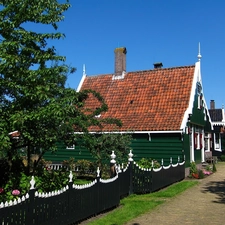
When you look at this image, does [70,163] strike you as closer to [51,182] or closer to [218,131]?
[51,182]

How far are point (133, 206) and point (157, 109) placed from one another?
10.9 meters

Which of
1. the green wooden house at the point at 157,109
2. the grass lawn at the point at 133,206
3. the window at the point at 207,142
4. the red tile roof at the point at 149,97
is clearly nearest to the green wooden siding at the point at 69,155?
the green wooden house at the point at 157,109

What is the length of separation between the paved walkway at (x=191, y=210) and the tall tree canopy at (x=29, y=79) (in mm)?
3430

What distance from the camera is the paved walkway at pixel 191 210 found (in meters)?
8.54

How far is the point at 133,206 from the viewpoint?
33.8 ft

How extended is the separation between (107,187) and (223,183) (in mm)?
8459

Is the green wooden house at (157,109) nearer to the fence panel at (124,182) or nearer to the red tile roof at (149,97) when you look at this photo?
the red tile roof at (149,97)

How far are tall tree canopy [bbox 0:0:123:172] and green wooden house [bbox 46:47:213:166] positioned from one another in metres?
9.36

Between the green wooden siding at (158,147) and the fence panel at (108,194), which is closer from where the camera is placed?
the fence panel at (108,194)

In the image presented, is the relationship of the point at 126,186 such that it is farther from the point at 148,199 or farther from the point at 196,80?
the point at 196,80

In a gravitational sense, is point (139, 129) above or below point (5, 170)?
above

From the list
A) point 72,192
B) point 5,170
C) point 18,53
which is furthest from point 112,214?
point 18,53

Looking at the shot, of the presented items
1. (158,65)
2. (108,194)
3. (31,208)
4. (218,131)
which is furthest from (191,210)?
(218,131)

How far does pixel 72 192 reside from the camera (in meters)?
7.90
